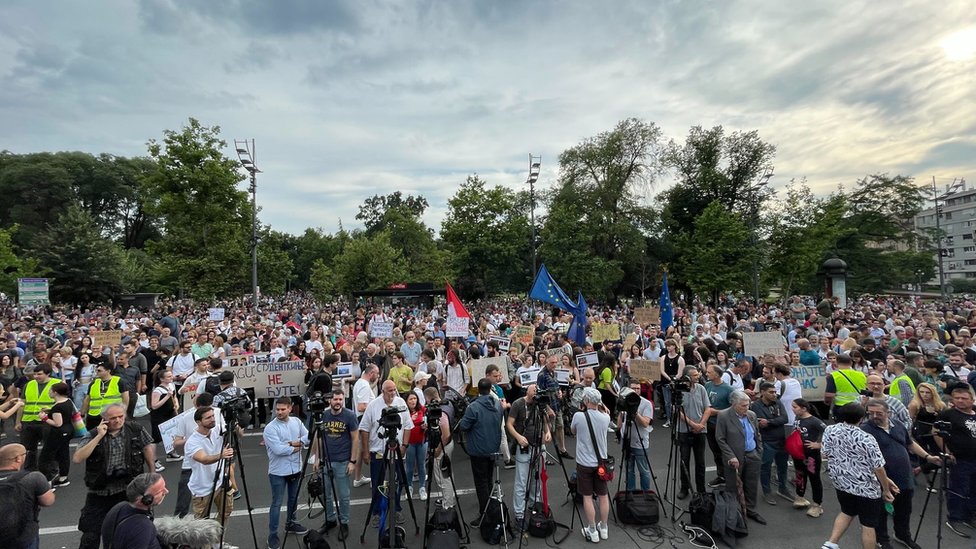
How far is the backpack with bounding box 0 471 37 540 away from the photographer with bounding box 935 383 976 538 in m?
9.60

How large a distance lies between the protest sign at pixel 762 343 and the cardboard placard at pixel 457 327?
23.4ft

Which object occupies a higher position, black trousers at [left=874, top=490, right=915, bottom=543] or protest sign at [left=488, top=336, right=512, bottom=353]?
protest sign at [left=488, top=336, right=512, bottom=353]

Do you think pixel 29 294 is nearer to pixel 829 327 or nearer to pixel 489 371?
pixel 489 371

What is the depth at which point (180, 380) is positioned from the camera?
962cm

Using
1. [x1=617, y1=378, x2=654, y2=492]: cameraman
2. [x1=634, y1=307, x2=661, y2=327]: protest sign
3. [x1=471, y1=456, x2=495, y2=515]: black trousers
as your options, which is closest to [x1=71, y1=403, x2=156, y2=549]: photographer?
[x1=471, y1=456, x2=495, y2=515]: black trousers

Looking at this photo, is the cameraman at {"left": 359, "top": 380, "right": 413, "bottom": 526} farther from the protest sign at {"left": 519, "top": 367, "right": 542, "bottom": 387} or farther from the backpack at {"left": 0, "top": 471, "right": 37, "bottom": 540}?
the backpack at {"left": 0, "top": 471, "right": 37, "bottom": 540}

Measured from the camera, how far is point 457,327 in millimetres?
12914

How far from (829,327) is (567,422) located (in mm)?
14149

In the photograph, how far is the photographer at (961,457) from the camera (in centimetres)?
568

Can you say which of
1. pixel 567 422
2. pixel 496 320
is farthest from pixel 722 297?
pixel 567 422

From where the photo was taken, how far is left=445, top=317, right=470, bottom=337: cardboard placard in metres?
12.8

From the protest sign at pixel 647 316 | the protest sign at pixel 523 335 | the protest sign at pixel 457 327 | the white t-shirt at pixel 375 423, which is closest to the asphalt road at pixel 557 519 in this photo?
the white t-shirt at pixel 375 423

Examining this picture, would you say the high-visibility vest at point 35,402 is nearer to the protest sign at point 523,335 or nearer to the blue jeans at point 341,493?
the blue jeans at point 341,493

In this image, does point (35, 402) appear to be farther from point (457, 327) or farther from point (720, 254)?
point (720, 254)
